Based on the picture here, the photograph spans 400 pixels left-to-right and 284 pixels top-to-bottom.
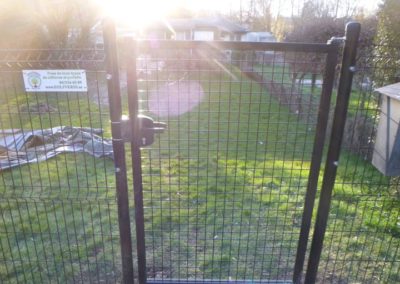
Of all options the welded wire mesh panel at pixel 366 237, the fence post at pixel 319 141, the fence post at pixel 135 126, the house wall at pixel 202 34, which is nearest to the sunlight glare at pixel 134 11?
the house wall at pixel 202 34

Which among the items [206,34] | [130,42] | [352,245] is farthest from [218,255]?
[206,34]

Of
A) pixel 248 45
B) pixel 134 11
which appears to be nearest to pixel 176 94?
pixel 248 45

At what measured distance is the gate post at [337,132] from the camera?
7.27ft

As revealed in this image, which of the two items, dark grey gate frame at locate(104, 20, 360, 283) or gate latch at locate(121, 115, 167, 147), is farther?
gate latch at locate(121, 115, 167, 147)

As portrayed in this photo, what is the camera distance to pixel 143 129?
7.90ft

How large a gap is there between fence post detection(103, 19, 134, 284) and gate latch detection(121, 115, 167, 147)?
1.4 inches

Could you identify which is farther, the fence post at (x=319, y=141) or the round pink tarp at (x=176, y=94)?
the round pink tarp at (x=176, y=94)

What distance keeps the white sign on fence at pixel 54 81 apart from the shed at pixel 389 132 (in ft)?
6.85

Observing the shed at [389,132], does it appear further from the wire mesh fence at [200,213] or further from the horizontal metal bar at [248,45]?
the horizontal metal bar at [248,45]

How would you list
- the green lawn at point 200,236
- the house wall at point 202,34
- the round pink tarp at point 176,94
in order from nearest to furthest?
the round pink tarp at point 176,94, the green lawn at point 200,236, the house wall at point 202,34

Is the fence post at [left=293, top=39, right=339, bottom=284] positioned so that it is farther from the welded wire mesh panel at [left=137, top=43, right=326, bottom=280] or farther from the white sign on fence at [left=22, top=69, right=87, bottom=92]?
the white sign on fence at [left=22, top=69, right=87, bottom=92]

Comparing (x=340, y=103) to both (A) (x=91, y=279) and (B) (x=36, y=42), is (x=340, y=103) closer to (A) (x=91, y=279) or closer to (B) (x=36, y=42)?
(A) (x=91, y=279)

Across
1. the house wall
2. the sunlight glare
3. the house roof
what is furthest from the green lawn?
the house wall

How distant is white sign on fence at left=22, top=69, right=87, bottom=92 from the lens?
2265 millimetres
